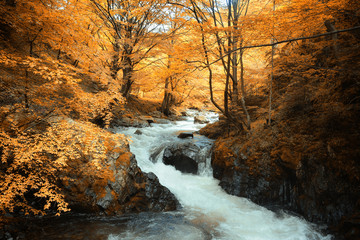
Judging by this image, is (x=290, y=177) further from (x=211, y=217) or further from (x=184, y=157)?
(x=184, y=157)

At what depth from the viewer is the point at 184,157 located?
9.42 meters

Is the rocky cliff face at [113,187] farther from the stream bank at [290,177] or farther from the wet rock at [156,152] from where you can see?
the stream bank at [290,177]

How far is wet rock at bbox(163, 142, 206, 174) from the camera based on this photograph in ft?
30.4

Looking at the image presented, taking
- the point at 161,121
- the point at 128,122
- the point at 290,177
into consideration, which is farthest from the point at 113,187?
the point at 161,121

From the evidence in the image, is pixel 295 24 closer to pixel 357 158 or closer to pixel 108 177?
pixel 357 158

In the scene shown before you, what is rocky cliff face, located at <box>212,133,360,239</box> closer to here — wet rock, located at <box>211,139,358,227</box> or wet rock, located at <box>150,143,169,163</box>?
wet rock, located at <box>211,139,358,227</box>

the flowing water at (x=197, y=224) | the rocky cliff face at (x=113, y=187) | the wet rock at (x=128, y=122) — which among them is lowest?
the flowing water at (x=197, y=224)

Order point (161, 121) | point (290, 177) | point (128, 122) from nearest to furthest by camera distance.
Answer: point (290, 177)
point (128, 122)
point (161, 121)

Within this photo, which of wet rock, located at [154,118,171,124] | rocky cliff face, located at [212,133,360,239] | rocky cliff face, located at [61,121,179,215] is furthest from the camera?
wet rock, located at [154,118,171,124]

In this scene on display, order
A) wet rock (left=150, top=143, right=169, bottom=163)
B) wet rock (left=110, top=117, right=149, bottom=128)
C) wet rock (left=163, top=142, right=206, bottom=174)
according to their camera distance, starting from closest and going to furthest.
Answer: wet rock (left=163, top=142, right=206, bottom=174) → wet rock (left=150, top=143, right=169, bottom=163) → wet rock (left=110, top=117, right=149, bottom=128)

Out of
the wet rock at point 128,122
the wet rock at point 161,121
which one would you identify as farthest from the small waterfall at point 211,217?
the wet rock at point 161,121

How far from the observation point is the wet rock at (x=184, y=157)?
30.4 feet

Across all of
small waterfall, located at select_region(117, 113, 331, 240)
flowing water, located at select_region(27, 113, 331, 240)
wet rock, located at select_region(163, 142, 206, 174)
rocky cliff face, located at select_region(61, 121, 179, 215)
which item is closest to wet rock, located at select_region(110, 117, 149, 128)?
small waterfall, located at select_region(117, 113, 331, 240)

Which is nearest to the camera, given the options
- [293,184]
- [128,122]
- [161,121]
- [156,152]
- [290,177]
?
[293,184]
